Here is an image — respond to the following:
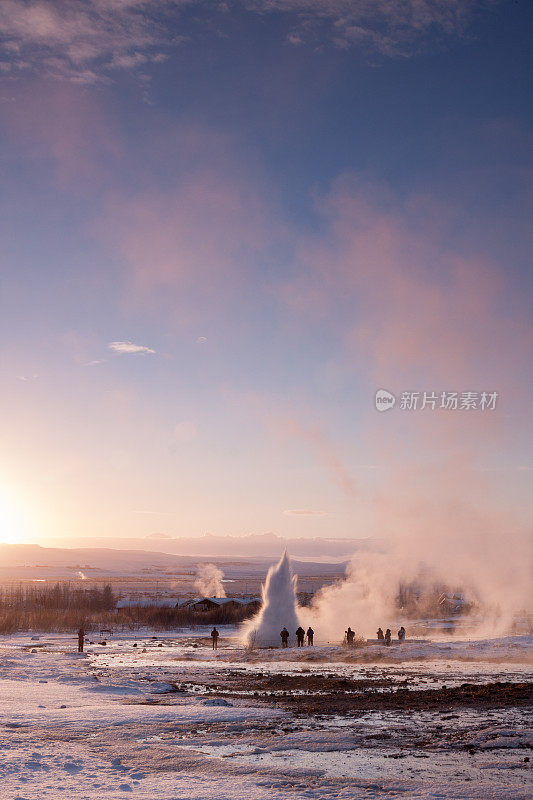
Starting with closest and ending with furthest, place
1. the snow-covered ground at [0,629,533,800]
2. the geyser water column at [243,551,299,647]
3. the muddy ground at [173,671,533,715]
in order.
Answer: the snow-covered ground at [0,629,533,800]
the muddy ground at [173,671,533,715]
the geyser water column at [243,551,299,647]

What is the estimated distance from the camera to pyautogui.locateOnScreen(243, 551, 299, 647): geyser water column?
173ft

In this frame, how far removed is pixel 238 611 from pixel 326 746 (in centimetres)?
6823

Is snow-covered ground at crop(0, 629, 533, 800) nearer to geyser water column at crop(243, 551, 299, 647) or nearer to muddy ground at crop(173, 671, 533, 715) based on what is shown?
muddy ground at crop(173, 671, 533, 715)

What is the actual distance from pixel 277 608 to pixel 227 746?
40677 mm

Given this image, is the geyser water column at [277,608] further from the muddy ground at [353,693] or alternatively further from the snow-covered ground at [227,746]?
the snow-covered ground at [227,746]

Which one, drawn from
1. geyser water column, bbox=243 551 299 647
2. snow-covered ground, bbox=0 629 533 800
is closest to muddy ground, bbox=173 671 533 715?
snow-covered ground, bbox=0 629 533 800

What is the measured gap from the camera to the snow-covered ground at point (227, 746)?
1155 centimetres

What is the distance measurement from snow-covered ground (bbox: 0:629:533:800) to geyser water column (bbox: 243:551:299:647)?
78.2 ft

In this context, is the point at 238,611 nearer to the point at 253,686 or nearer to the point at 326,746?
the point at 253,686

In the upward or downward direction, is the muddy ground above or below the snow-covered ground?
below

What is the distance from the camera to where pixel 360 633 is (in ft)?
202

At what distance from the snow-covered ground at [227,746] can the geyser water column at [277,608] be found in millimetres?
23849

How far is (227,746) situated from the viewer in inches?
595

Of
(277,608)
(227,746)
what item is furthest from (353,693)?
(277,608)
